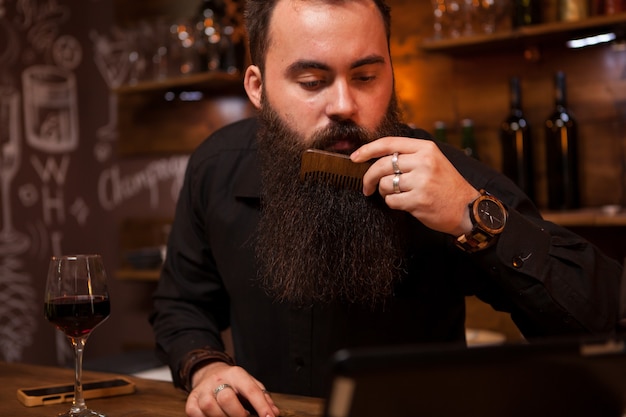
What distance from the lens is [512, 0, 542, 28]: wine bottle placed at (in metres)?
2.87

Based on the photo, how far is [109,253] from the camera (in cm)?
445

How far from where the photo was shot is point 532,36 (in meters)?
2.81

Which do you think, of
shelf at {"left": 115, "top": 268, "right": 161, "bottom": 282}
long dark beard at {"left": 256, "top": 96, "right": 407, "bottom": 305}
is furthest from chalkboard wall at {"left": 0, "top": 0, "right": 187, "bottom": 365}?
long dark beard at {"left": 256, "top": 96, "right": 407, "bottom": 305}

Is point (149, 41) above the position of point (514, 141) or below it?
above

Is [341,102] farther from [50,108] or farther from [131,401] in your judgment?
[50,108]

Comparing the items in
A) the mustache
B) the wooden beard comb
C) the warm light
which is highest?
the warm light

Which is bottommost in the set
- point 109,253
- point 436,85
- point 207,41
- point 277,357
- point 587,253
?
point 109,253

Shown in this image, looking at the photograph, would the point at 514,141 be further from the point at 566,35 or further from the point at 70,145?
the point at 70,145

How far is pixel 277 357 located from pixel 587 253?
0.71 m

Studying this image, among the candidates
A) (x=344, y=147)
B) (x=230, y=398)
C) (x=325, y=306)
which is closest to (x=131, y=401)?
Answer: (x=230, y=398)

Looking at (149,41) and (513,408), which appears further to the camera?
(149,41)

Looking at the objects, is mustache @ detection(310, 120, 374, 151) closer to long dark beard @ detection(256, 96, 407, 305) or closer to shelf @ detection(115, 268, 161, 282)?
long dark beard @ detection(256, 96, 407, 305)

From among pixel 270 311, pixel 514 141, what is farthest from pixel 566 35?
pixel 270 311

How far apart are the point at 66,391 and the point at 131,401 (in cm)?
13
